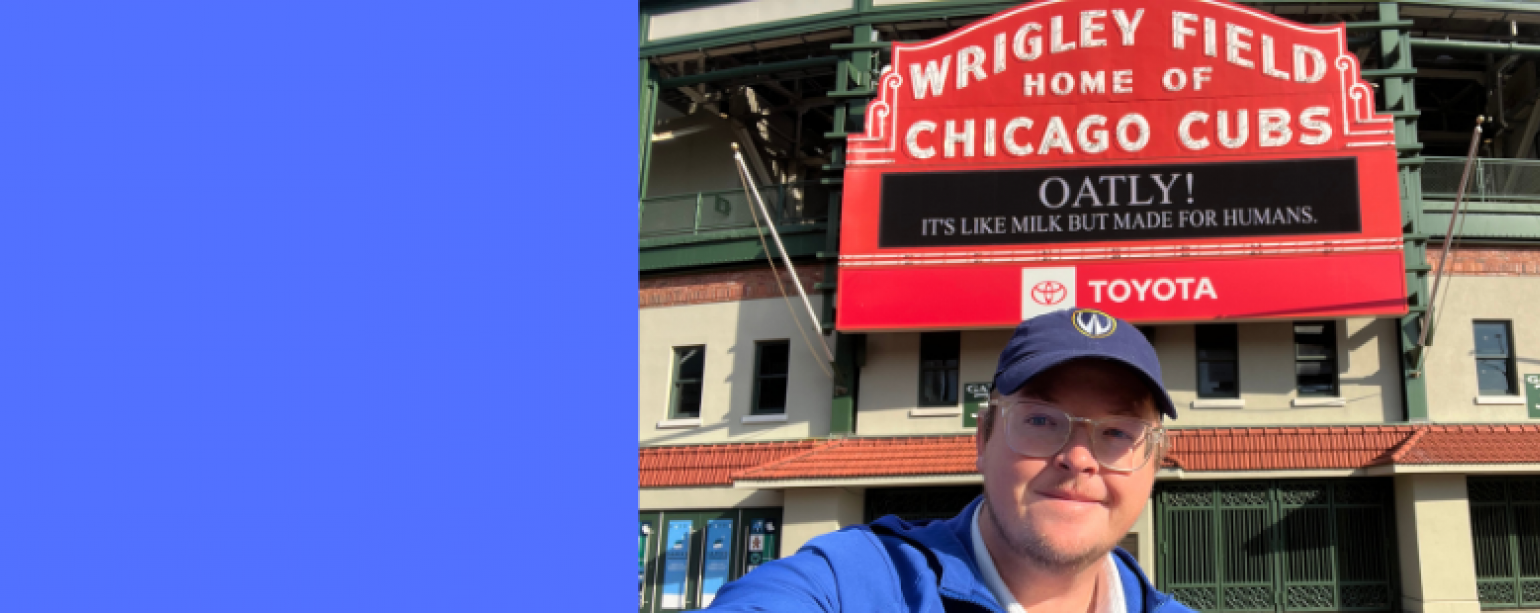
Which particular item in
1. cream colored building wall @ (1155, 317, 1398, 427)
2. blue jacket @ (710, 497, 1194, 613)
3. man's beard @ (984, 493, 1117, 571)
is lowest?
blue jacket @ (710, 497, 1194, 613)

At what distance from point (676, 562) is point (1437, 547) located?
10980 mm

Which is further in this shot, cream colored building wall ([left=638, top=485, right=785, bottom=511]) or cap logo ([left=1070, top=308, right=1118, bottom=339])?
cream colored building wall ([left=638, top=485, right=785, bottom=511])

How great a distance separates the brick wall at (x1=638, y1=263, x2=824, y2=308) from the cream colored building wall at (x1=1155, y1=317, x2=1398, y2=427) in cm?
581

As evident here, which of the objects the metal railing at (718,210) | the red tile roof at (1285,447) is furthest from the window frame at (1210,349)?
the metal railing at (718,210)

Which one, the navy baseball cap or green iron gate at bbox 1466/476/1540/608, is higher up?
green iron gate at bbox 1466/476/1540/608

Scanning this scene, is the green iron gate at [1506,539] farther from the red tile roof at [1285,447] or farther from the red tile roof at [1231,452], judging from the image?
the red tile roof at [1285,447]

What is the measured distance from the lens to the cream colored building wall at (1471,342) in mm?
16312

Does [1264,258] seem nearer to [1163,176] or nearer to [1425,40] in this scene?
[1163,176]

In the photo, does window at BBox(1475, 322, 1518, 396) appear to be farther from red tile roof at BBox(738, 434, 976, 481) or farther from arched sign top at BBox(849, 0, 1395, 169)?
red tile roof at BBox(738, 434, 976, 481)

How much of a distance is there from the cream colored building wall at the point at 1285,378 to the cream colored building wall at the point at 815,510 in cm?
507

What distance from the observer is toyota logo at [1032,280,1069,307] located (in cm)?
1717

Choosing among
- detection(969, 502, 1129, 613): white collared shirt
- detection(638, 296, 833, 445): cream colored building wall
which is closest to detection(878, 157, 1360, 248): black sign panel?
detection(638, 296, 833, 445): cream colored building wall

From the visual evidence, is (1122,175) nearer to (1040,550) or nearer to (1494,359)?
(1494,359)

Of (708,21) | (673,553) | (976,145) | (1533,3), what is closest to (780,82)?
(708,21)
